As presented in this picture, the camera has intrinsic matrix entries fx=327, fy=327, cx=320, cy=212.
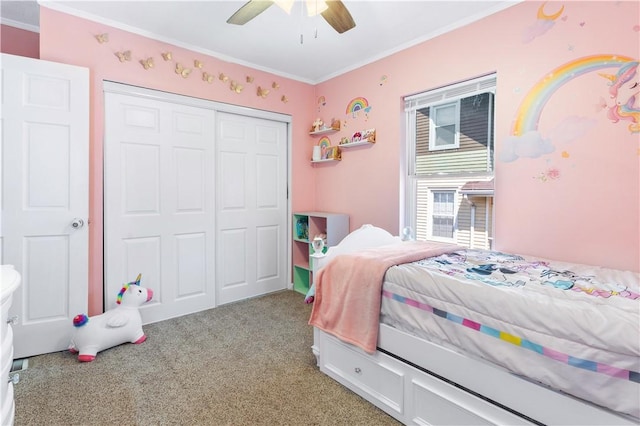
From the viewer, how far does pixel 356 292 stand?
182 cm

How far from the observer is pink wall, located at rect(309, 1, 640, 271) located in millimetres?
1869

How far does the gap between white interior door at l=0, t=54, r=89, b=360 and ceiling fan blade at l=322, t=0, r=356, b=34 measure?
1849 mm

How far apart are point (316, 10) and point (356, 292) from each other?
1.64 meters

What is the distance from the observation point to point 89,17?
8.25ft

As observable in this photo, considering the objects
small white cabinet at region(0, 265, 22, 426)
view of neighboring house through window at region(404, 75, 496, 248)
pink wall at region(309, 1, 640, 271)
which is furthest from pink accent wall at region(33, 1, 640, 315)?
small white cabinet at region(0, 265, 22, 426)

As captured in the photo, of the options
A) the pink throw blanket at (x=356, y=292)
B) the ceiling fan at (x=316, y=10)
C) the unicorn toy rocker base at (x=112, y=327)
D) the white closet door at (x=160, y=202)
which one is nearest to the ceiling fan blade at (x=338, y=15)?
the ceiling fan at (x=316, y=10)

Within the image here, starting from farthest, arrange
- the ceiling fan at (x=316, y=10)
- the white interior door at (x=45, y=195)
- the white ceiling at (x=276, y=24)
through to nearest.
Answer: the white ceiling at (x=276, y=24)
the white interior door at (x=45, y=195)
the ceiling fan at (x=316, y=10)

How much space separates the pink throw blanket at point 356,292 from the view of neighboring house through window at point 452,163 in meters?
0.76

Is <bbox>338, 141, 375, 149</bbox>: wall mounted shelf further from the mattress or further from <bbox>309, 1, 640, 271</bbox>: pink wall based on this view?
the mattress

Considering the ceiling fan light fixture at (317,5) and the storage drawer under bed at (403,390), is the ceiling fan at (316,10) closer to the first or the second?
the ceiling fan light fixture at (317,5)

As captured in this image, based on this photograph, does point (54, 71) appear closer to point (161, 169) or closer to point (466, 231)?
point (161, 169)

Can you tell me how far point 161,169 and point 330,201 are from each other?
5.83ft

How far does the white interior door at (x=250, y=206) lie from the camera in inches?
131

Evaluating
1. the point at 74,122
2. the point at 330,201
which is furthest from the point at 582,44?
the point at 74,122
